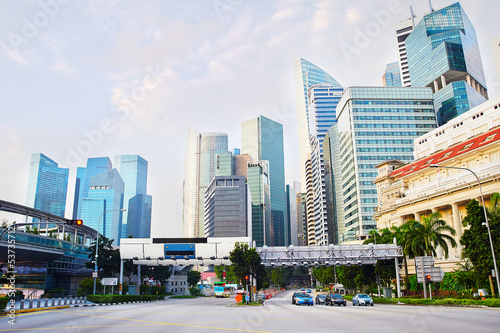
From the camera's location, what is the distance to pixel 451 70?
176500 mm

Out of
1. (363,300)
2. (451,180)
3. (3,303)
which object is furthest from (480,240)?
(3,303)

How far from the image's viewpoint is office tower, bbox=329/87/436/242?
133 m

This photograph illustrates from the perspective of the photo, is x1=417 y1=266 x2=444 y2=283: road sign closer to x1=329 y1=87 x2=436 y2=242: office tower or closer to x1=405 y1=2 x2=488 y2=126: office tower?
x1=329 y1=87 x2=436 y2=242: office tower

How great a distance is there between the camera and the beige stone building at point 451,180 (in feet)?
184

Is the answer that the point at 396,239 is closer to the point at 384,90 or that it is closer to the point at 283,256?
the point at 283,256

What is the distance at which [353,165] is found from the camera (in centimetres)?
13650

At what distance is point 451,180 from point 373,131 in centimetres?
7878

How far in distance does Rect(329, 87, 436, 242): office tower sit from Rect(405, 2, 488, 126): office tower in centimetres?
3333

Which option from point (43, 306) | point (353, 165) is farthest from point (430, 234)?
point (353, 165)

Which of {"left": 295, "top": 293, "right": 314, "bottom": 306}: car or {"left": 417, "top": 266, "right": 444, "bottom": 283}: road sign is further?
{"left": 295, "top": 293, "right": 314, "bottom": 306}: car

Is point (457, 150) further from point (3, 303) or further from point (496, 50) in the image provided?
point (496, 50)

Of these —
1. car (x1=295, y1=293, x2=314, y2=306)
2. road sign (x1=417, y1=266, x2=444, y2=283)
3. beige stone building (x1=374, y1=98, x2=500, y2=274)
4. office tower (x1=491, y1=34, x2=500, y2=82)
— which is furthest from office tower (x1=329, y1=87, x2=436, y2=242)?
road sign (x1=417, y1=266, x2=444, y2=283)

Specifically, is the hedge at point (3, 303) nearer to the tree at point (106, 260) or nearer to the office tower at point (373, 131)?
the tree at point (106, 260)

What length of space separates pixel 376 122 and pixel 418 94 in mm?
19648
